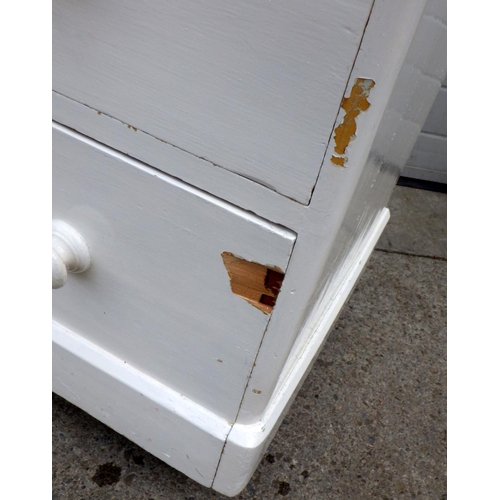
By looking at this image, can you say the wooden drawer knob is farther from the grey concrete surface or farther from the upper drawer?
the grey concrete surface

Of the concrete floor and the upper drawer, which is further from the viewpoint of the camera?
the concrete floor

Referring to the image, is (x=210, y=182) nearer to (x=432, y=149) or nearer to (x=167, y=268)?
(x=167, y=268)

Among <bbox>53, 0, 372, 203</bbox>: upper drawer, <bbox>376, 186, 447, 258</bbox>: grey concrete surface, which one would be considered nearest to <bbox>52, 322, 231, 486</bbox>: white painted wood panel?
<bbox>53, 0, 372, 203</bbox>: upper drawer

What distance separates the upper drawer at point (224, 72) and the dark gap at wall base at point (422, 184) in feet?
5.47

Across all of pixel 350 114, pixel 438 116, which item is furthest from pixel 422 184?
pixel 350 114

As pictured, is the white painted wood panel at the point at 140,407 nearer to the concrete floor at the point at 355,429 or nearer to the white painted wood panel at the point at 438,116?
the concrete floor at the point at 355,429

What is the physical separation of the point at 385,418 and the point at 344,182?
2.69 feet

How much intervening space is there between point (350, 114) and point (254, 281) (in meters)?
0.23

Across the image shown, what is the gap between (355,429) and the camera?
1.15m

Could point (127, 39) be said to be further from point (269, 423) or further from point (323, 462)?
point (323, 462)

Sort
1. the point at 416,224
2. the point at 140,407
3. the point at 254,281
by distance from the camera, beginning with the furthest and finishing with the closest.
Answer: the point at 416,224 → the point at 140,407 → the point at 254,281

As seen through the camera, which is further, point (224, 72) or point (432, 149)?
point (432, 149)

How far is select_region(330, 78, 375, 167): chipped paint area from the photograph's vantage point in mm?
460

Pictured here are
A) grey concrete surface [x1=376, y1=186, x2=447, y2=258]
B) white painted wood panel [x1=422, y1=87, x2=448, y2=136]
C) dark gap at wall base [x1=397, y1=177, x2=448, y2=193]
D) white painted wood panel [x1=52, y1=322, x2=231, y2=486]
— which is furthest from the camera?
dark gap at wall base [x1=397, y1=177, x2=448, y2=193]
